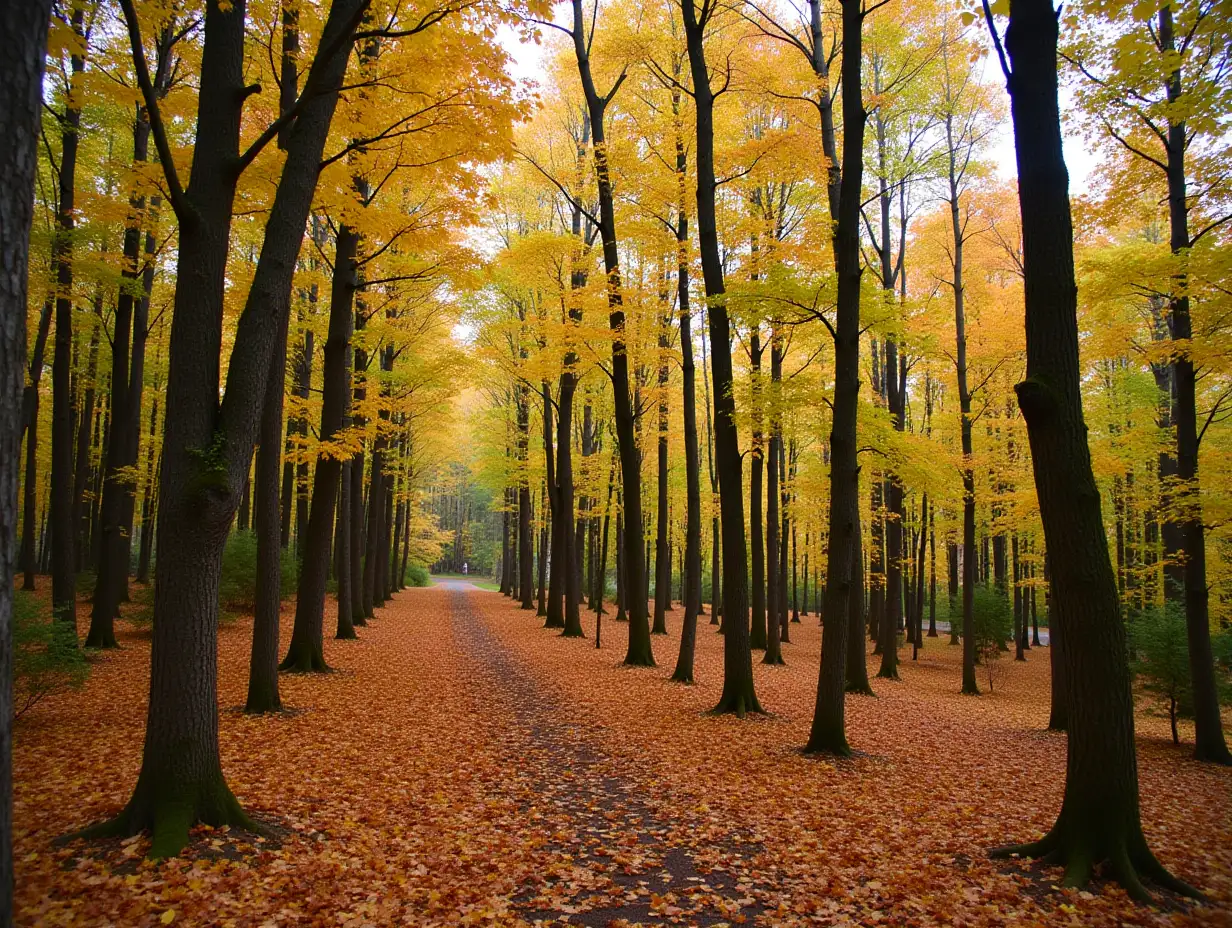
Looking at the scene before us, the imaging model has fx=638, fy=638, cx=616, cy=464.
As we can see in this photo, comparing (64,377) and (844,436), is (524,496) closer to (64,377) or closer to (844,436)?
(64,377)

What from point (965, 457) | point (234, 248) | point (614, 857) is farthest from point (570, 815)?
point (234, 248)

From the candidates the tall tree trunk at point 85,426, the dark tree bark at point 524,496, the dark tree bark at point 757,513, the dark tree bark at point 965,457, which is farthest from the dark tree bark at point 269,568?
the dark tree bark at point 524,496

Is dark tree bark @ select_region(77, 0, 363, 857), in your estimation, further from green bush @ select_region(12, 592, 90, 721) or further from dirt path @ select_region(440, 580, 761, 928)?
green bush @ select_region(12, 592, 90, 721)

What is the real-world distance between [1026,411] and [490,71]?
236 inches

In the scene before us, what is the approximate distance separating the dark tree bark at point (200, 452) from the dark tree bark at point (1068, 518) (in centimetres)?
482

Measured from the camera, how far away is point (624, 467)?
13.8 m

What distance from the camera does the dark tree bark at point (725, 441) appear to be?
30.6 ft

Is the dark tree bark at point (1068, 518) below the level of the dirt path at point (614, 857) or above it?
above

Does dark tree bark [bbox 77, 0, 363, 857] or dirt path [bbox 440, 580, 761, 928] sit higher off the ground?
dark tree bark [bbox 77, 0, 363, 857]

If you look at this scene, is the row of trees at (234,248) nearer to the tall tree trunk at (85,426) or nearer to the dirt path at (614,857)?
the tall tree trunk at (85,426)

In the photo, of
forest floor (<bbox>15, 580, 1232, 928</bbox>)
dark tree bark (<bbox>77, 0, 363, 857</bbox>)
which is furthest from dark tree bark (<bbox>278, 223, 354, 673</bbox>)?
dark tree bark (<bbox>77, 0, 363, 857</bbox>)

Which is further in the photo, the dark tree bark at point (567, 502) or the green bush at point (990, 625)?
the dark tree bark at point (567, 502)

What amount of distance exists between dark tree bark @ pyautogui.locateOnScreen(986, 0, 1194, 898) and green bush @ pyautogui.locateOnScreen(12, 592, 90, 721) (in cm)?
874

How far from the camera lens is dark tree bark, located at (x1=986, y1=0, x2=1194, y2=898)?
4.28 metres
